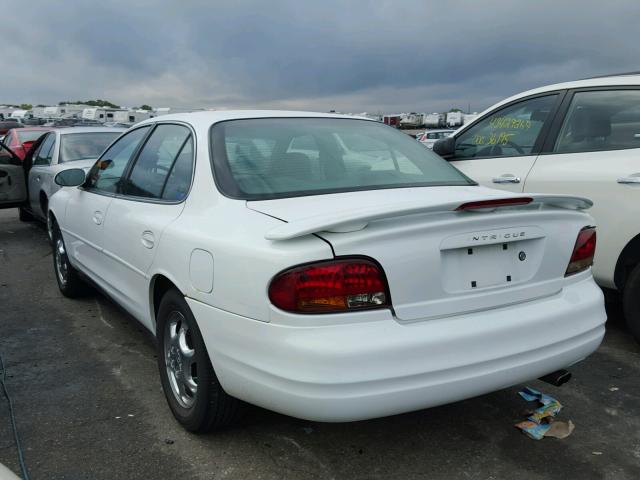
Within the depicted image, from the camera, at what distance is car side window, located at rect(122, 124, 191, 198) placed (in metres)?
3.33

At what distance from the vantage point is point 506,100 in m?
4.95

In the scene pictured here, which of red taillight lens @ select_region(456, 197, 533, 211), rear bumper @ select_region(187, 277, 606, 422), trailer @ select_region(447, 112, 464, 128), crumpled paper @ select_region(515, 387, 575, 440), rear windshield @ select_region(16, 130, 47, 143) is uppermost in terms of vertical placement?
trailer @ select_region(447, 112, 464, 128)

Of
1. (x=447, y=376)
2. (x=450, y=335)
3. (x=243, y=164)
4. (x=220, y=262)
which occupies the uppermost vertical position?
(x=243, y=164)

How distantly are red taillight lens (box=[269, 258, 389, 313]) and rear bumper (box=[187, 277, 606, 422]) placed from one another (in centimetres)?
7

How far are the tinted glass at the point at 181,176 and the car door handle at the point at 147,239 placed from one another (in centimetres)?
21

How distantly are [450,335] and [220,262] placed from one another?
0.95m

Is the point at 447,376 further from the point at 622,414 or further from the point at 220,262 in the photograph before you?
the point at 622,414

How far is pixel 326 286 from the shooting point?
2.18m

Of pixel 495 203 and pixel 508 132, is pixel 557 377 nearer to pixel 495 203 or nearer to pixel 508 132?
pixel 495 203

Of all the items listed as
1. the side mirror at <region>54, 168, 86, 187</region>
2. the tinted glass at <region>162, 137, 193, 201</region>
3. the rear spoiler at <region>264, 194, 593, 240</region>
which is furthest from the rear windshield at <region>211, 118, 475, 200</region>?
the side mirror at <region>54, 168, 86, 187</region>

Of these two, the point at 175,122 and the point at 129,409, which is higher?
the point at 175,122

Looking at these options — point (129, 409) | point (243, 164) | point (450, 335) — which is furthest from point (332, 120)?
point (129, 409)

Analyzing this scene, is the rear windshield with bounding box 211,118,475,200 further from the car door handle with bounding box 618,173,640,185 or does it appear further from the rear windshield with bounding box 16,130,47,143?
the rear windshield with bounding box 16,130,47,143

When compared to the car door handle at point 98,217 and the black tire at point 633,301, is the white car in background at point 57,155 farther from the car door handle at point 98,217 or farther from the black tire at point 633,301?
the black tire at point 633,301
